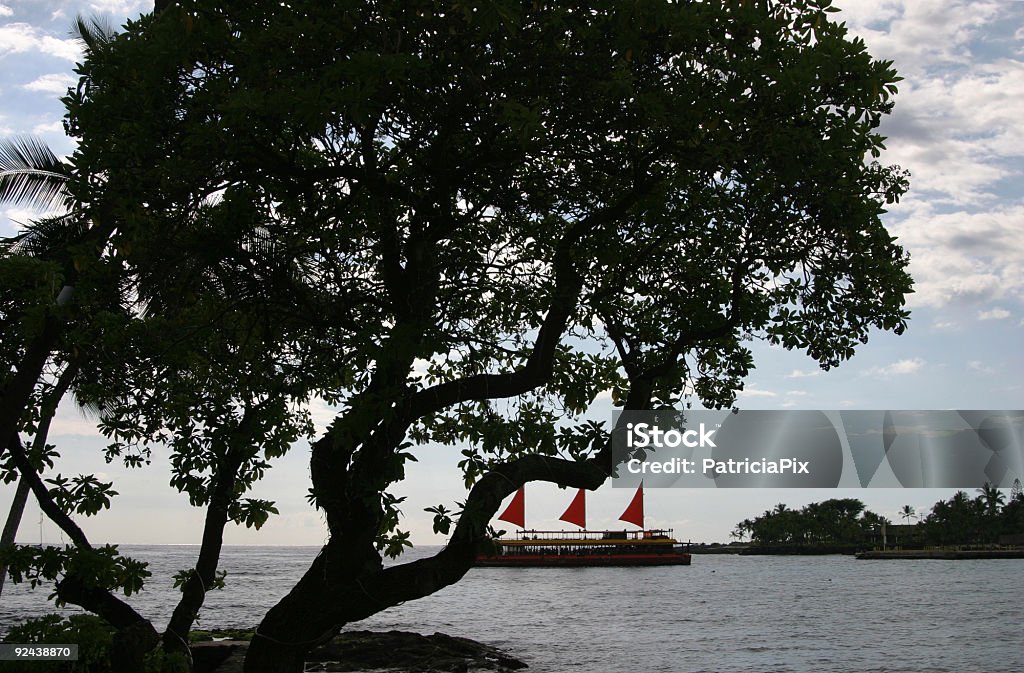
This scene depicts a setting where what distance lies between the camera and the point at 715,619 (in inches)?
2135

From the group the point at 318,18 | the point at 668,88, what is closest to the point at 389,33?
the point at 318,18

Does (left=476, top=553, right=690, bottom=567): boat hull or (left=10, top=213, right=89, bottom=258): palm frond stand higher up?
(left=10, top=213, right=89, bottom=258): palm frond

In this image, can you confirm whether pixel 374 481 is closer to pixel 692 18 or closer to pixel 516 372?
pixel 516 372

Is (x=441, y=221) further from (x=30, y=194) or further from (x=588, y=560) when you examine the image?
(x=588, y=560)

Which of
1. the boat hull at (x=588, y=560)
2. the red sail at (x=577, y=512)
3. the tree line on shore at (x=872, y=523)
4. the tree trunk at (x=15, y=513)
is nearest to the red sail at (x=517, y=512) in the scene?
the red sail at (x=577, y=512)

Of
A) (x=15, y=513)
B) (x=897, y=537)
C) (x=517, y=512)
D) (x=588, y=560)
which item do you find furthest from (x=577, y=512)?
(x=897, y=537)

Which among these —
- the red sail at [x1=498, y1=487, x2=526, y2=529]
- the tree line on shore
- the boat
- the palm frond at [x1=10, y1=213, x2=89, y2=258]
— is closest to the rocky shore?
the palm frond at [x1=10, y1=213, x2=89, y2=258]

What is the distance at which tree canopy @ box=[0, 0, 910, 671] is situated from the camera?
9141 millimetres

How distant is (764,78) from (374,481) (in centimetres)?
575

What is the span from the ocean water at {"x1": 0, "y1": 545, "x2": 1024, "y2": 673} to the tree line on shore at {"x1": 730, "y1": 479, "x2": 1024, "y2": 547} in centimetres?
5004

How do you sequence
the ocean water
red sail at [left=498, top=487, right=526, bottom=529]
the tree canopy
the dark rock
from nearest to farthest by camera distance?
the tree canopy → the dark rock → the ocean water → red sail at [left=498, top=487, right=526, bottom=529]

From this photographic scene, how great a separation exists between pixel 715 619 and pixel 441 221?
4896 centimetres

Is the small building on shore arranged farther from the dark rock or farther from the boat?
the dark rock

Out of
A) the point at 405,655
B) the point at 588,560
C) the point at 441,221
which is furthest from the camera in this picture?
the point at 588,560
